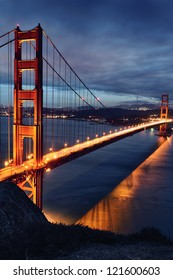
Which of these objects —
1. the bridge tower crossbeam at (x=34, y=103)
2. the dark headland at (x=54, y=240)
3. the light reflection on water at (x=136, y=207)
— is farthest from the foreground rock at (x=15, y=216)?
the bridge tower crossbeam at (x=34, y=103)

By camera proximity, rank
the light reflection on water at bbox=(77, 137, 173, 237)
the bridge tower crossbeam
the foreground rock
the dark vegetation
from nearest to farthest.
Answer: the dark vegetation < the foreground rock < the light reflection on water at bbox=(77, 137, 173, 237) < the bridge tower crossbeam

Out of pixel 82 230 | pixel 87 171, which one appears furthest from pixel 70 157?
pixel 82 230

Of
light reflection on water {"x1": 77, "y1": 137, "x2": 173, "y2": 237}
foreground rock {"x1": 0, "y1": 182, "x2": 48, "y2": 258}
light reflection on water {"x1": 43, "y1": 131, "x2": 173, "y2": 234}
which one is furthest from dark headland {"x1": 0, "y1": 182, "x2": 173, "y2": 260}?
light reflection on water {"x1": 43, "y1": 131, "x2": 173, "y2": 234}

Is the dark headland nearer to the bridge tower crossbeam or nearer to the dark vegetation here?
the dark vegetation

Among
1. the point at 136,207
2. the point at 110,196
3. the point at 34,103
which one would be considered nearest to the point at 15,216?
the point at 34,103

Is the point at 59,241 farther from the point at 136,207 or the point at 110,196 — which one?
the point at 110,196

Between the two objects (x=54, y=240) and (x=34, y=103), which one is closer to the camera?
(x=54, y=240)

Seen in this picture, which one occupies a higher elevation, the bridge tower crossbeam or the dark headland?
the bridge tower crossbeam
